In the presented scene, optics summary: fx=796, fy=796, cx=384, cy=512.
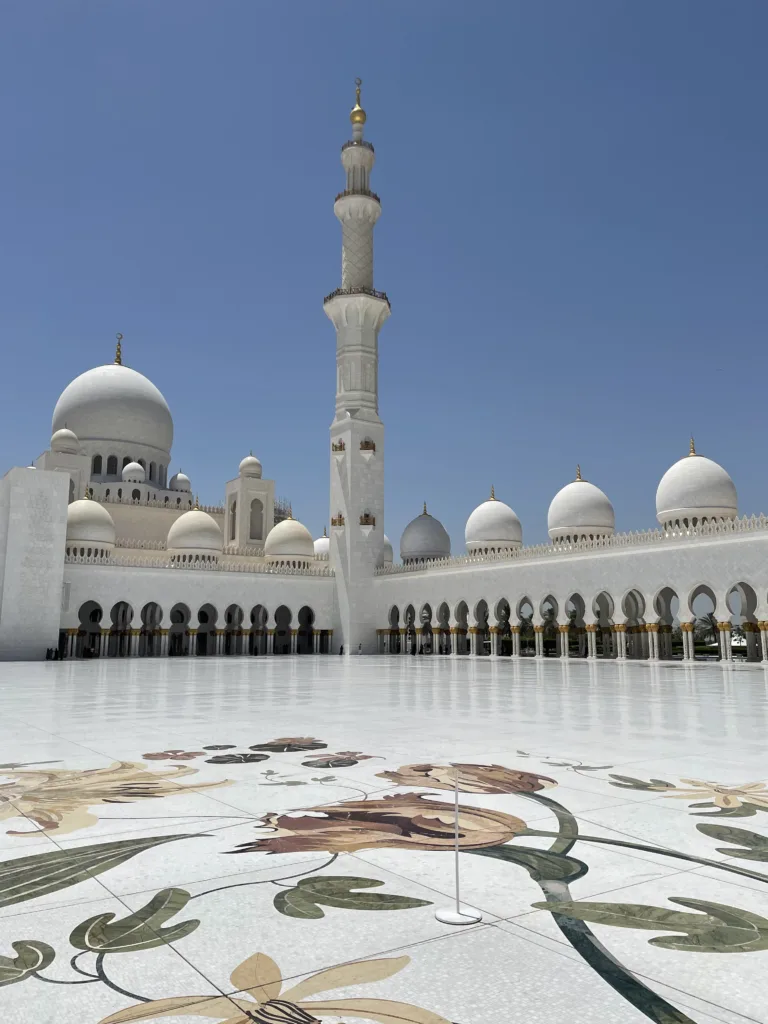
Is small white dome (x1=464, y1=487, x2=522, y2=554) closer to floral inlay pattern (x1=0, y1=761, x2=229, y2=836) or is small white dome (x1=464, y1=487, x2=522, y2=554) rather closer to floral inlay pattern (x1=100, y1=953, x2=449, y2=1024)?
floral inlay pattern (x1=0, y1=761, x2=229, y2=836)

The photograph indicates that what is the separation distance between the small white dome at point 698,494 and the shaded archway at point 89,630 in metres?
21.0

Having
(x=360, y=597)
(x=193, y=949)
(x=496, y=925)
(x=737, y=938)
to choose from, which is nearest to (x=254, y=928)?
(x=193, y=949)

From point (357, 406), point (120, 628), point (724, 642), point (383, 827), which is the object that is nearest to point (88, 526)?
point (120, 628)

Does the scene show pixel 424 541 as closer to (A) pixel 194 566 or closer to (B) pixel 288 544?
(B) pixel 288 544

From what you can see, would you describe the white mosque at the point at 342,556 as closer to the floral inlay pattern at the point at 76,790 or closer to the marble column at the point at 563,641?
the marble column at the point at 563,641

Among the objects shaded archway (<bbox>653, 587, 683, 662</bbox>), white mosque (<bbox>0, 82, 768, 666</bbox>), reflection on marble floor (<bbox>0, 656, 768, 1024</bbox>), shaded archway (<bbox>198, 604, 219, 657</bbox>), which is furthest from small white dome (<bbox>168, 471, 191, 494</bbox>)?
reflection on marble floor (<bbox>0, 656, 768, 1024</bbox>)

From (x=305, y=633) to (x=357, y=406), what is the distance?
9.93 metres

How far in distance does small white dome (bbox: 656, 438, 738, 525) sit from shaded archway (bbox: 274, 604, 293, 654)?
16.3 meters

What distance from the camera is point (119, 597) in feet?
91.2

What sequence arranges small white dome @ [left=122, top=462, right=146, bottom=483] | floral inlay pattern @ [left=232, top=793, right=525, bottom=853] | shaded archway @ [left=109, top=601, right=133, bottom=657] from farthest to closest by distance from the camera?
small white dome @ [left=122, top=462, right=146, bottom=483] < shaded archway @ [left=109, top=601, right=133, bottom=657] < floral inlay pattern @ [left=232, top=793, right=525, bottom=853]

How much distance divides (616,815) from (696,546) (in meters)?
19.1

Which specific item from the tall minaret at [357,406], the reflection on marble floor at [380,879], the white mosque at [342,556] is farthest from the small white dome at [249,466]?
the reflection on marble floor at [380,879]

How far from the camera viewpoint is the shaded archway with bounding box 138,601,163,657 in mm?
30312

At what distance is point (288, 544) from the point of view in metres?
32.8
